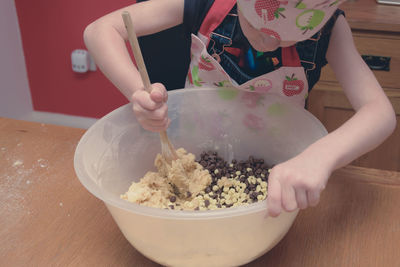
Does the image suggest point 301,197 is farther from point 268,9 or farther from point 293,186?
point 268,9

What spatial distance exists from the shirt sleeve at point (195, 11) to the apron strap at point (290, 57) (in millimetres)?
191

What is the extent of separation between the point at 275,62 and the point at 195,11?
20 cm

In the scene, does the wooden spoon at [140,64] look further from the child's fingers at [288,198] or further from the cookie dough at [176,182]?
the child's fingers at [288,198]

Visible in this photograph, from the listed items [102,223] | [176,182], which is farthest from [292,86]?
[102,223]

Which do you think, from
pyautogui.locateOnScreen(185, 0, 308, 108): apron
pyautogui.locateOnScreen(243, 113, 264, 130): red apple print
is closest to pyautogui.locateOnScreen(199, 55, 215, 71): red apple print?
pyautogui.locateOnScreen(185, 0, 308, 108): apron

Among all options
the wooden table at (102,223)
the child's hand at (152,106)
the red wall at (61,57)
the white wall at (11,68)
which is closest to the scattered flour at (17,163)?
the wooden table at (102,223)

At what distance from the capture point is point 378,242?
701 mm

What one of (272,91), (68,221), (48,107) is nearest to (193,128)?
(272,91)

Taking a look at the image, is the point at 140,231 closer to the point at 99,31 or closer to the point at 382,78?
the point at 99,31

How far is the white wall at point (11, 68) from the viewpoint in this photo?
2055mm

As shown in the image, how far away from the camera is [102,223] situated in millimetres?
749

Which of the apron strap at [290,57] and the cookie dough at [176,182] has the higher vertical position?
the apron strap at [290,57]

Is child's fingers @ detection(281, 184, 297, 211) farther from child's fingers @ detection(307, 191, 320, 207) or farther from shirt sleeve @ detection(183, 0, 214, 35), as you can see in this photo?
shirt sleeve @ detection(183, 0, 214, 35)

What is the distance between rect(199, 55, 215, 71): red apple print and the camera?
0.91 meters
